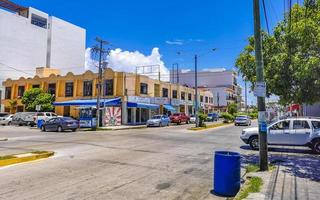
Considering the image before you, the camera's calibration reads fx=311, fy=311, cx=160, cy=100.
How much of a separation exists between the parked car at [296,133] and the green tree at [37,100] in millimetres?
40056

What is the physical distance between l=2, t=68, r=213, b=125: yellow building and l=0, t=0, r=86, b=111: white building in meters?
14.2

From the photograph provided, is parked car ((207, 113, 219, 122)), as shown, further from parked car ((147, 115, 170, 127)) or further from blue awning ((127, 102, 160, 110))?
parked car ((147, 115, 170, 127))

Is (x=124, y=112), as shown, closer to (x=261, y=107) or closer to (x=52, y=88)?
(x=52, y=88)

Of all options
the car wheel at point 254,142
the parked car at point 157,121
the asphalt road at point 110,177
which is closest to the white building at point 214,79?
the parked car at point 157,121

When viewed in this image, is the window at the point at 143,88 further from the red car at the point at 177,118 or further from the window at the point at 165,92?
the window at the point at 165,92

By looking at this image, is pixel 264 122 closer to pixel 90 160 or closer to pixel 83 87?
pixel 90 160

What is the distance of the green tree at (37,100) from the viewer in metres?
48.4

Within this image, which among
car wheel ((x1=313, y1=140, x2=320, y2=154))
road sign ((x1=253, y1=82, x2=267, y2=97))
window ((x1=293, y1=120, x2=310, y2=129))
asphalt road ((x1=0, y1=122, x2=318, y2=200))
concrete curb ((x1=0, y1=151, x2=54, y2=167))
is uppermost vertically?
road sign ((x1=253, y1=82, x2=267, y2=97))

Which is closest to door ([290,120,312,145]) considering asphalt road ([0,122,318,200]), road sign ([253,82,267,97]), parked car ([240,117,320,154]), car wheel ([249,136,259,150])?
parked car ([240,117,320,154])

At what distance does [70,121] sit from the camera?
3167 cm

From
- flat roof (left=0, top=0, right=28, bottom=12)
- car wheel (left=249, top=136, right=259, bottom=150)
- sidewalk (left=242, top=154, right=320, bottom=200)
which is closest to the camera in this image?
sidewalk (left=242, top=154, right=320, bottom=200)

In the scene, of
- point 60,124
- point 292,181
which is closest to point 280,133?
point 292,181

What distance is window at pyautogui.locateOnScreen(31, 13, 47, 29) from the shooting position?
77.2 meters

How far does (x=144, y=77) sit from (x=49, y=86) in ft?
54.9
